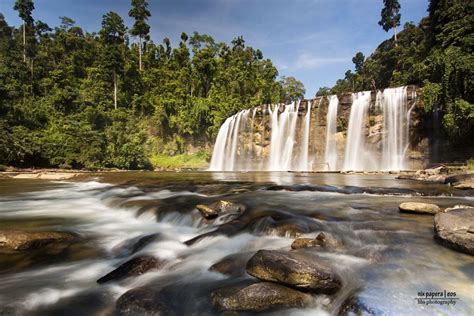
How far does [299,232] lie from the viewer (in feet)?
16.0

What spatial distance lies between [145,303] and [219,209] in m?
3.38

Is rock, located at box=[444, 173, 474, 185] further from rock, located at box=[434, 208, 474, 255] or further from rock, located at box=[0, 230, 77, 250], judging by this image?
rock, located at box=[0, 230, 77, 250]

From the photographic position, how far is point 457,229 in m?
4.12

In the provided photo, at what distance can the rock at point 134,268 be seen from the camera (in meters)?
3.86

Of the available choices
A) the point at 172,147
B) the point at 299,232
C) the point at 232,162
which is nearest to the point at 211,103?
the point at 172,147

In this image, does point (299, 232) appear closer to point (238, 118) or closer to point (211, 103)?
point (238, 118)

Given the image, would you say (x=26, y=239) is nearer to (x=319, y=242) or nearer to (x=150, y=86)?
(x=319, y=242)

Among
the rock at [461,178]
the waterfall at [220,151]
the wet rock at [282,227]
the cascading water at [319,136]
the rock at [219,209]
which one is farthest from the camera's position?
the waterfall at [220,151]

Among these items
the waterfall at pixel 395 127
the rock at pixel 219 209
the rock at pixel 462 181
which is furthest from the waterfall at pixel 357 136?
the rock at pixel 219 209

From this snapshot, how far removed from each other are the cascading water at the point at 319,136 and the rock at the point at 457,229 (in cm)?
2010

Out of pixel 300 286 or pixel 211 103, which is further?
pixel 211 103

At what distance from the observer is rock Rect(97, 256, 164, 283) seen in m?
3.86

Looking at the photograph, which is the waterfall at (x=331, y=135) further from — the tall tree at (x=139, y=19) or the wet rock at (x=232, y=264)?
the tall tree at (x=139, y=19)

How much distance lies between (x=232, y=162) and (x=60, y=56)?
50.0 metres
